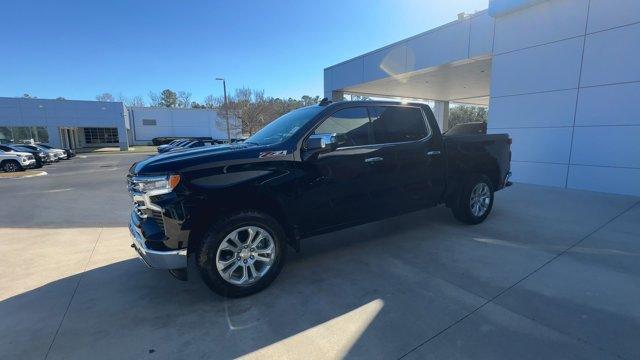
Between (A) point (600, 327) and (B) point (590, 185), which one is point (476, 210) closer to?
(A) point (600, 327)

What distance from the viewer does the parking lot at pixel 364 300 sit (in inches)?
101

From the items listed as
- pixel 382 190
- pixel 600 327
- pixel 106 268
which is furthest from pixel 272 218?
pixel 600 327

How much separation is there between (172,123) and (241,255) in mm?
60281

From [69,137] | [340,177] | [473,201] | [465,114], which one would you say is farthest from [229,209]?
[465,114]

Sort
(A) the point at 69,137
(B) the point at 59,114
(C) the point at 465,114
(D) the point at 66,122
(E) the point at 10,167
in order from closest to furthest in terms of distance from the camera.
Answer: (E) the point at 10,167
(B) the point at 59,114
(D) the point at 66,122
(A) the point at 69,137
(C) the point at 465,114

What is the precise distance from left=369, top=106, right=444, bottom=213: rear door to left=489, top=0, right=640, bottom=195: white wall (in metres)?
6.06

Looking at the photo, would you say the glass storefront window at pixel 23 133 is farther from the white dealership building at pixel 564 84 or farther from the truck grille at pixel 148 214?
the truck grille at pixel 148 214

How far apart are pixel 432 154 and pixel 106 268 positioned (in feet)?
15.2

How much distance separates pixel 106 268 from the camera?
13.7ft

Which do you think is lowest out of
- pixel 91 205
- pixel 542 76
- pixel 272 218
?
pixel 91 205

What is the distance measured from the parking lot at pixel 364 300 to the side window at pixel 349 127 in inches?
60.2

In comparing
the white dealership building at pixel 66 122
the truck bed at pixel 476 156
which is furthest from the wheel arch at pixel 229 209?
the white dealership building at pixel 66 122

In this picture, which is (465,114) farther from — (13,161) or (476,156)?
(13,161)

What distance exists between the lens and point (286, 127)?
420 cm
